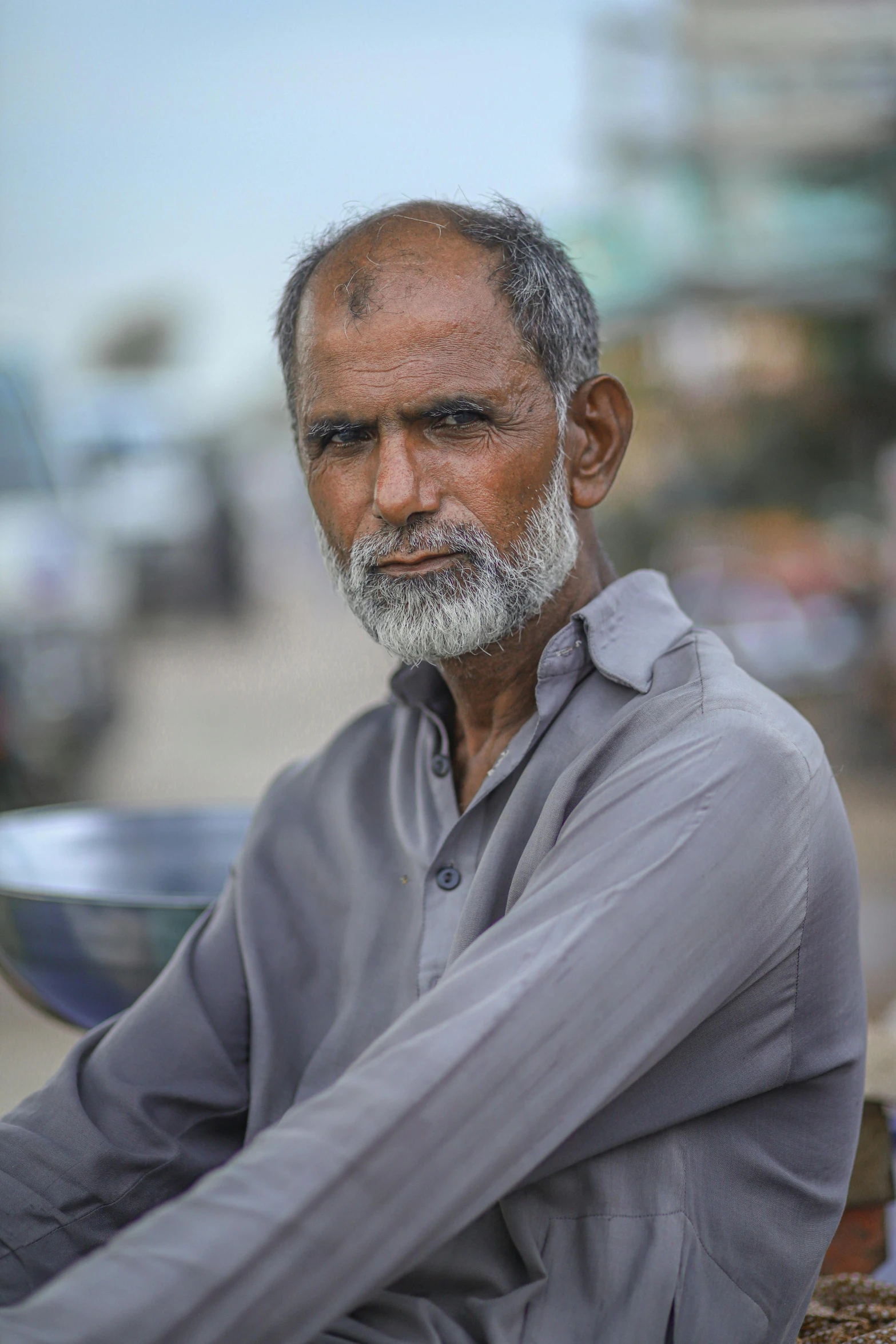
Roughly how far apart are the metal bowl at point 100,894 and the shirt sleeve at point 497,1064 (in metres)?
0.78

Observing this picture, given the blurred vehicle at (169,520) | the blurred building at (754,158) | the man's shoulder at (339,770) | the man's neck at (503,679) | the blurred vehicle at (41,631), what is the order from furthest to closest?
the blurred vehicle at (169,520)
the blurred building at (754,158)
the blurred vehicle at (41,631)
the man's shoulder at (339,770)
the man's neck at (503,679)

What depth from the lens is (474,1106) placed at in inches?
41.9

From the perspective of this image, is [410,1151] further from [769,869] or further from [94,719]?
[94,719]

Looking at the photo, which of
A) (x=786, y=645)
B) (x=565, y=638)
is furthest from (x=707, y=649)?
(x=786, y=645)

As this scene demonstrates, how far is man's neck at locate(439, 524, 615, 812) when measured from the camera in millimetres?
1660

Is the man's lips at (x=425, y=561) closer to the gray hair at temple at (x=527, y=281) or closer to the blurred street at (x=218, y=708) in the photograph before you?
the gray hair at temple at (x=527, y=281)

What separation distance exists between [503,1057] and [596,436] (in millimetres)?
903

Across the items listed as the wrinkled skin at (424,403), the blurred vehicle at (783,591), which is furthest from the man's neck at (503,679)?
the blurred vehicle at (783,591)

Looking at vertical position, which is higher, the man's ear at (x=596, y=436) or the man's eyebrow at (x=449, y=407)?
the man's eyebrow at (x=449, y=407)

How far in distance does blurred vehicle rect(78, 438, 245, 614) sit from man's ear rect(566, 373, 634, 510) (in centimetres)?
917

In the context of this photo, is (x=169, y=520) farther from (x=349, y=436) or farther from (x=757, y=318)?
(x=349, y=436)

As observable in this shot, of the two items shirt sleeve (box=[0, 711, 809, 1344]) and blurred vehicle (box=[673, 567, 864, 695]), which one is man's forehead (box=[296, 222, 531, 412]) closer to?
shirt sleeve (box=[0, 711, 809, 1344])

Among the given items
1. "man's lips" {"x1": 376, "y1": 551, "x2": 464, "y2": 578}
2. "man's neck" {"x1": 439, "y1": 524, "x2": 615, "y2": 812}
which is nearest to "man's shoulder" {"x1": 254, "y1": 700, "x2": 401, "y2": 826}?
"man's neck" {"x1": 439, "y1": 524, "x2": 615, "y2": 812}

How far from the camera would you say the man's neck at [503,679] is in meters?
1.66
